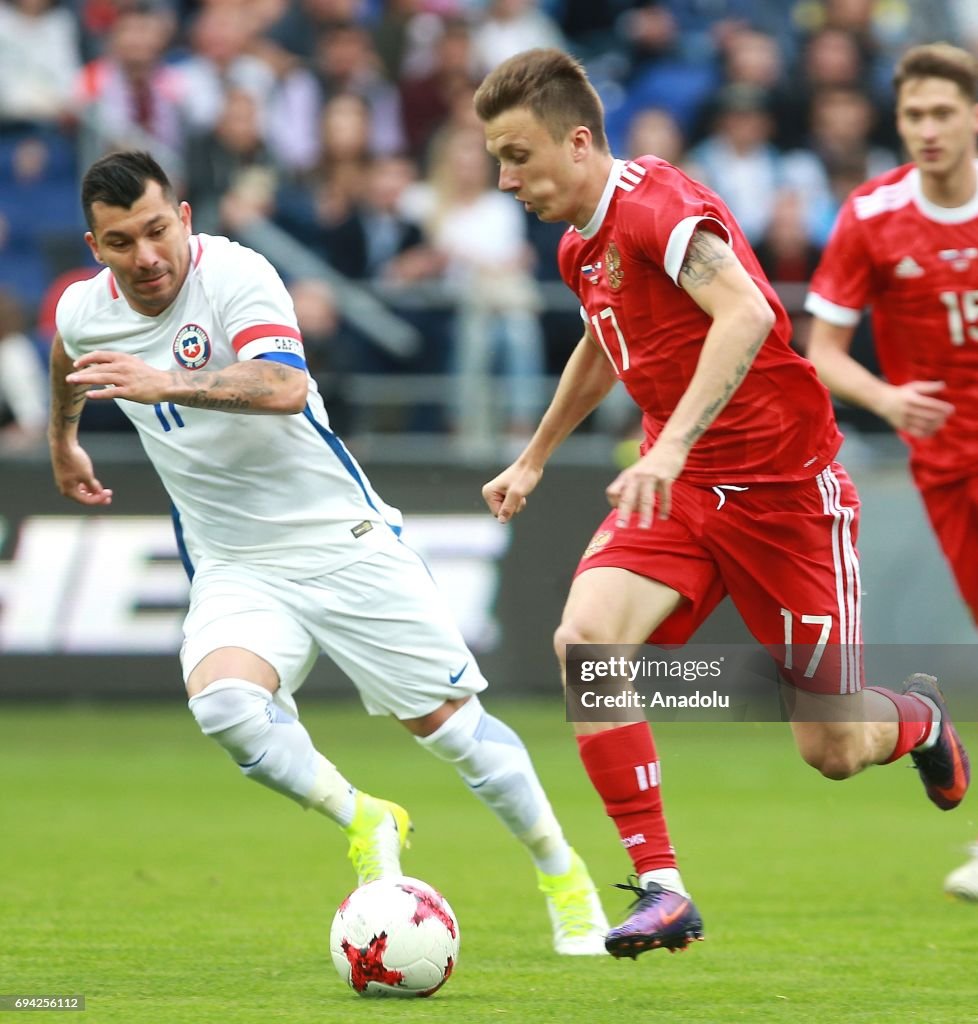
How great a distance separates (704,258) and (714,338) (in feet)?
0.82


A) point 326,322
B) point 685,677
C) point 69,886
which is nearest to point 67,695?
point 326,322

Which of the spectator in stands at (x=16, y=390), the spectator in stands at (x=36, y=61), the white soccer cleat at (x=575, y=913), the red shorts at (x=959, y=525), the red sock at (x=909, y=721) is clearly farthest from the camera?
the spectator in stands at (x=36, y=61)

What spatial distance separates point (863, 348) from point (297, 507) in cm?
790

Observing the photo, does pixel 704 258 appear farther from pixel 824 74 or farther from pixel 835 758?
pixel 824 74

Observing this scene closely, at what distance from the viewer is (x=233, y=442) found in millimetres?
6250


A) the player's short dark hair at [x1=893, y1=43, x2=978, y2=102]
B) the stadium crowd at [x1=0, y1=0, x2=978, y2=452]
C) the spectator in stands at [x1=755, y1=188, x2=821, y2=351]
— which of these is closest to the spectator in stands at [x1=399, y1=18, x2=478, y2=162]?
the stadium crowd at [x1=0, y1=0, x2=978, y2=452]

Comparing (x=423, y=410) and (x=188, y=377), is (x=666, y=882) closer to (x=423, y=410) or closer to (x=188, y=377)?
(x=188, y=377)

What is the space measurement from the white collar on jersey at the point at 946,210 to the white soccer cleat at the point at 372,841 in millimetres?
3219

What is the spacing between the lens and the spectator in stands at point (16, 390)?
43.5 ft

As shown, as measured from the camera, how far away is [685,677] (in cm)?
716

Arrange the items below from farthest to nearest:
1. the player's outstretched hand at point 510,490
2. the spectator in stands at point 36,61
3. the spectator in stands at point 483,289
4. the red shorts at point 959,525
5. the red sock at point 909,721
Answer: the spectator in stands at point 36,61 < the spectator in stands at point 483,289 < the red shorts at point 959,525 < the red sock at point 909,721 < the player's outstretched hand at point 510,490

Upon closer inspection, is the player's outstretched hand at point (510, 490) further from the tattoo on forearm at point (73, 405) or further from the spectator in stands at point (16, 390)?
the spectator in stands at point (16, 390)

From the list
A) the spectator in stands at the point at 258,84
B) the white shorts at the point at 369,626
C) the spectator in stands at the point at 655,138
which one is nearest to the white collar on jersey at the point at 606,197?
the white shorts at the point at 369,626

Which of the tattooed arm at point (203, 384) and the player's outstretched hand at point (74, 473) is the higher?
the tattooed arm at point (203, 384)
